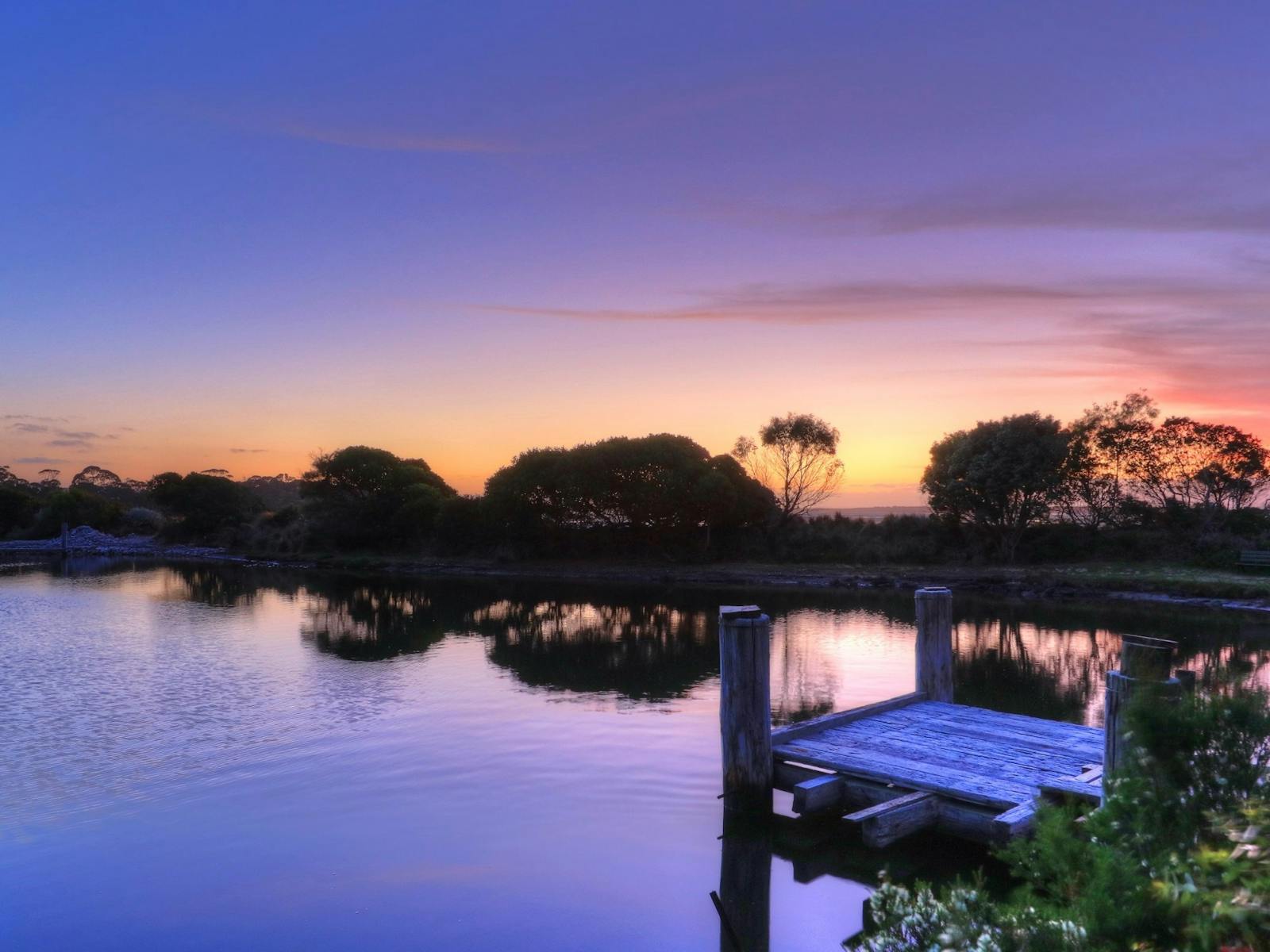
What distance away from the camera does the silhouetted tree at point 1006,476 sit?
3991 centimetres

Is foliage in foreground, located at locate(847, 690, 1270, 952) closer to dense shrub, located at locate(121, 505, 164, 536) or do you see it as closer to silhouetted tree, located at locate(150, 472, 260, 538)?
silhouetted tree, located at locate(150, 472, 260, 538)

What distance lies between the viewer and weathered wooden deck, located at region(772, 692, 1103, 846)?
7.82m

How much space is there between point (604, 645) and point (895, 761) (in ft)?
47.4

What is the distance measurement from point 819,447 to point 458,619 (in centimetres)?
2676

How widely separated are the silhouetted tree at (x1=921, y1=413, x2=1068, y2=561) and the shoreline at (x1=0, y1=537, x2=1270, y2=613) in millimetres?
2887

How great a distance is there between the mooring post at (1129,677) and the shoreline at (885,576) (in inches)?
1004

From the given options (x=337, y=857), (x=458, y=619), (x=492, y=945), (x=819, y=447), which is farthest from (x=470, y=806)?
(x=819, y=447)

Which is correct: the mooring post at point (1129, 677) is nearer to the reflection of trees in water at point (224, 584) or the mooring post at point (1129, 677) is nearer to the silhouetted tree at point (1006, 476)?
the reflection of trees in water at point (224, 584)

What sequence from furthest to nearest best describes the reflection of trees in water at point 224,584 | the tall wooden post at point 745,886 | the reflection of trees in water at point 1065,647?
1. the reflection of trees in water at point 224,584
2. the reflection of trees in water at point 1065,647
3. the tall wooden post at point 745,886

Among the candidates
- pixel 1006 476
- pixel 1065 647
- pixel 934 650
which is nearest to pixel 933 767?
pixel 934 650

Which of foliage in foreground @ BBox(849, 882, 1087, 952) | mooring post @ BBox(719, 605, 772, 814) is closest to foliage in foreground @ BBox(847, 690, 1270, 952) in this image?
foliage in foreground @ BBox(849, 882, 1087, 952)

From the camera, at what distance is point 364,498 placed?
197ft

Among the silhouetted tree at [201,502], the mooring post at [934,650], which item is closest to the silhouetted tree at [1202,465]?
the mooring post at [934,650]

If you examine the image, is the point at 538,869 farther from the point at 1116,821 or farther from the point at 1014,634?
the point at 1014,634
